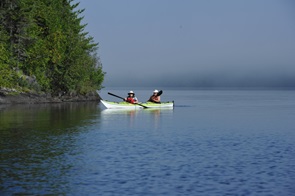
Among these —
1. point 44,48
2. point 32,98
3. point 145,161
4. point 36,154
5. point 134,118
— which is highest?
point 44,48

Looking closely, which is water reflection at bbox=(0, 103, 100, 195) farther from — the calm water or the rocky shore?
the rocky shore

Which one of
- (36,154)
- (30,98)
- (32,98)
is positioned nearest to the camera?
(36,154)

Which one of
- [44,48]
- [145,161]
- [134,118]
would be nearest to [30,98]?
[44,48]

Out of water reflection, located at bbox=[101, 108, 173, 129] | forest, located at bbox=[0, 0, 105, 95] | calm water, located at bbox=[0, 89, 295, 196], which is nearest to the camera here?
calm water, located at bbox=[0, 89, 295, 196]

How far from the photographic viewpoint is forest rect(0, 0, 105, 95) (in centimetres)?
7731

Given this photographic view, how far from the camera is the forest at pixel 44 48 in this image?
254 feet

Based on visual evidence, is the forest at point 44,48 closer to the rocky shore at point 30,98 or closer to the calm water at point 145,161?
the rocky shore at point 30,98

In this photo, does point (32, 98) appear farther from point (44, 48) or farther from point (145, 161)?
point (145, 161)

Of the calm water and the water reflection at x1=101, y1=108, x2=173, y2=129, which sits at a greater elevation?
the water reflection at x1=101, y1=108, x2=173, y2=129

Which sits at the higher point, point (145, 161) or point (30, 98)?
point (30, 98)

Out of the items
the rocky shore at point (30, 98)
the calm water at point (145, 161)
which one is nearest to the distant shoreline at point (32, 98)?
the rocky shore at point (30, 98)

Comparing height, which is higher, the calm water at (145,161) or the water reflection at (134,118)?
A: the water reflection at (134,118)

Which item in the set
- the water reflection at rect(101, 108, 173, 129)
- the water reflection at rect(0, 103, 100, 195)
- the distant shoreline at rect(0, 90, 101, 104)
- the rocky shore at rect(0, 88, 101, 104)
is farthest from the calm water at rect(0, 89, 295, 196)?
the distant shoreline at rect(0, 90, 101, 104)

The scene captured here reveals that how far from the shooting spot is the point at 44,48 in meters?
85.1
